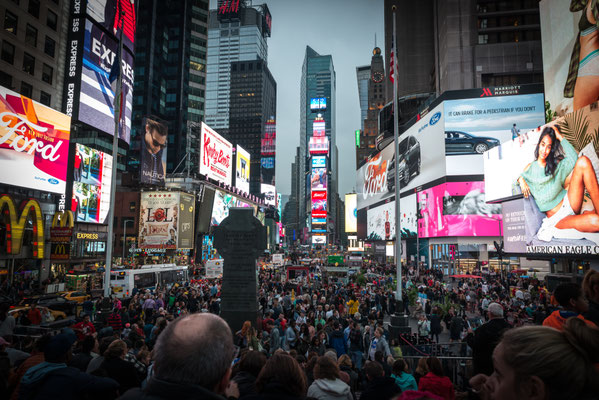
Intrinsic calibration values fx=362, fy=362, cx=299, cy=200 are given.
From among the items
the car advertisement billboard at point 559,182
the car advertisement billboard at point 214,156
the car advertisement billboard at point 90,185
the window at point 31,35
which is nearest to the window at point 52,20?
the window at point 31,35

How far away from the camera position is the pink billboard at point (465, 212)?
5284 centimetres

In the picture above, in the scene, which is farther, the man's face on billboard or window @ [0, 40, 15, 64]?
the man's face on billboard

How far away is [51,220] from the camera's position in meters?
39.5

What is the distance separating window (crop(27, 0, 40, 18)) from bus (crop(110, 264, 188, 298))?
2920 cm

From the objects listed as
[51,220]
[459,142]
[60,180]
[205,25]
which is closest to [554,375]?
[60,180]

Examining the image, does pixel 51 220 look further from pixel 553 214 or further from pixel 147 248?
pixel 553 214

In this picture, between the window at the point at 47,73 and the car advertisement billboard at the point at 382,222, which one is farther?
the car advertisement billboard at the point at 382,222

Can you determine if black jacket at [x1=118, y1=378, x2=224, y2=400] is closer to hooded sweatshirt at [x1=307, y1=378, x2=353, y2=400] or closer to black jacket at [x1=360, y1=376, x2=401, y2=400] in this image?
hooded sweatshirt at [x1=307, y1=378, x2=353, y2=400]

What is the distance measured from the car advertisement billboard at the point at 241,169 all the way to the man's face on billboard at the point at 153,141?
91.1 ft

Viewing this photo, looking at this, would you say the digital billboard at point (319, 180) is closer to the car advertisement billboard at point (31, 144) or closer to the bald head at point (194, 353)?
the car advertisement billboard at point (31, 144)

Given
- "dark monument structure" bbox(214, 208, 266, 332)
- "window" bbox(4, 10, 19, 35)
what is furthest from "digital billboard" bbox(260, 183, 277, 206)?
"dark monument structure" bbox(214, 208, 266, 332)

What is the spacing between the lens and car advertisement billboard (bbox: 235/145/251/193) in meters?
86.2

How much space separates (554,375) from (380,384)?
3.43 metres

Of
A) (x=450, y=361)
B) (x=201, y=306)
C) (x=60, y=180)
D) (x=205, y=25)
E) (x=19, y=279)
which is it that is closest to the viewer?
(x=450, y=361)
